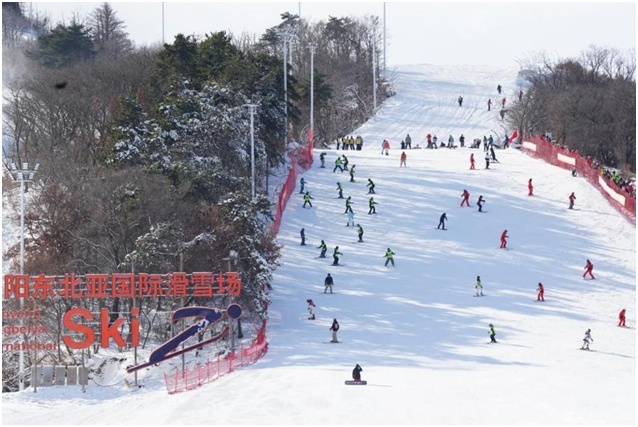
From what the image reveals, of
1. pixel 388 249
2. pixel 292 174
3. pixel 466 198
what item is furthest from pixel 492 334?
pixel 292 174

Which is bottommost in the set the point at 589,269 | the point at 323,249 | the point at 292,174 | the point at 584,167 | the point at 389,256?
the point at 589,269

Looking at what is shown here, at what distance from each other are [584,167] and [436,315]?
21.1 metres

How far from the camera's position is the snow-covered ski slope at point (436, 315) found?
33.4 metres

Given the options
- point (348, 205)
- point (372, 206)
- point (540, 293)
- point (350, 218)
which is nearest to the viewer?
point (540, 293)

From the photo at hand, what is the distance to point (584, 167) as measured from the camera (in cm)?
6322

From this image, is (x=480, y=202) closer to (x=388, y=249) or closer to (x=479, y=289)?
(x=388, y=249)

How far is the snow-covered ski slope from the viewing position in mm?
33375

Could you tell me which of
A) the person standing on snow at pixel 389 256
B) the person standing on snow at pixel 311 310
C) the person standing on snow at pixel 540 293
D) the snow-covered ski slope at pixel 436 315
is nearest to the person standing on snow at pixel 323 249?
the snow-covered ski slope at pixel 436 315

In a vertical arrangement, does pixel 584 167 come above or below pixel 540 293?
above

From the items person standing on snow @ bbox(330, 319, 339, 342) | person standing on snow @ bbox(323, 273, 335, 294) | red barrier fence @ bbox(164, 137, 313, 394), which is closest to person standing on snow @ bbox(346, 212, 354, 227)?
person standing on snow @ bbox(323, 273, 335, 294)

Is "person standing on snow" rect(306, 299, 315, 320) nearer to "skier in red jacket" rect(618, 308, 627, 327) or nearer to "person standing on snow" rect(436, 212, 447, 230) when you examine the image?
"skier in red jacket" rect(618, 308, 627, 327)

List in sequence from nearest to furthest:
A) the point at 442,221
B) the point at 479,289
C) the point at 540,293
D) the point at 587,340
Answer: the point at 587,340 → the point at 540,293 → the point at 479,289 → the point at 442,221

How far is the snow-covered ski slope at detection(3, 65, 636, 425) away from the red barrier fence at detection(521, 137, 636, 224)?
57 centimetres

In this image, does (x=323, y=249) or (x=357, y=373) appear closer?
(x=357, y=373)
